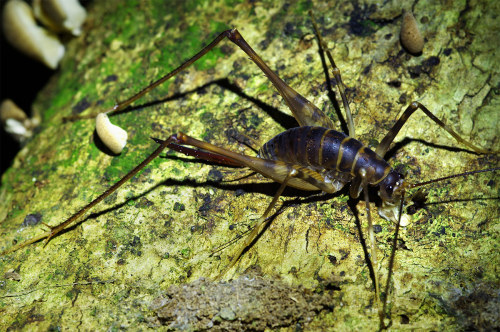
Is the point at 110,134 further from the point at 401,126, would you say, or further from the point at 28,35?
the point at 401,126

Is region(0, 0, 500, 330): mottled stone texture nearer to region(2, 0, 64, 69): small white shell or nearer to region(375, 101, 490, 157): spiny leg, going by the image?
region(375, 101, 490, 157): spiny leg

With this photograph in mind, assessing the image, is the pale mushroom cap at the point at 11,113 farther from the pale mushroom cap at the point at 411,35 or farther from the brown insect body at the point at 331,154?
the pale mushroom cap at the point at 411,35

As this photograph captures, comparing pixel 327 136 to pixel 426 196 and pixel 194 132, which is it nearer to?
pixel 426 196

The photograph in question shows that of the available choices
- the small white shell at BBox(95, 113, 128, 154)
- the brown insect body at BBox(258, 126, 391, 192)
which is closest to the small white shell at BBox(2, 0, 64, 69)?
the small white shell at BBox(95, 113, 128, 154)

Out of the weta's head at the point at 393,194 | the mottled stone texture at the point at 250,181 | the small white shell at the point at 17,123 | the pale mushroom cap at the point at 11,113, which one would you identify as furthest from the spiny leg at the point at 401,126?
the pale mushroom cap at the point at 11,113

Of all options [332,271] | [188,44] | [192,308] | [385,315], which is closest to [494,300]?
[385,315]

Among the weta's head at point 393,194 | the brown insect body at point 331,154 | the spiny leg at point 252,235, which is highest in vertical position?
the brown insect body at point 331,154
